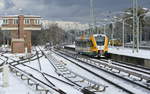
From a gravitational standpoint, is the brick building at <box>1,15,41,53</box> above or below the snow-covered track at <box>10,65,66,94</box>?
above

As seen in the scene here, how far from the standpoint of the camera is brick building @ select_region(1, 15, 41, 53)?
66125mm

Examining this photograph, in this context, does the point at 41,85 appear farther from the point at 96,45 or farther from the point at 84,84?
the point at 96,45

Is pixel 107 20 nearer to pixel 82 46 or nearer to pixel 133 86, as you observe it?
pixel 82 46

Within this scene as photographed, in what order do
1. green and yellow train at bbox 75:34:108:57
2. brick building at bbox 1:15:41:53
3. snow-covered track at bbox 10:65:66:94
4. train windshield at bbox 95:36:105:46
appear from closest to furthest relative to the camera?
1. snow-covered track at bbox 10:65:66:94
2. green and yellow train at bbox 75:34:108:57
3. train windshield at bbox 95:36:105:46
4. brick building at bbox 1:15:41:53

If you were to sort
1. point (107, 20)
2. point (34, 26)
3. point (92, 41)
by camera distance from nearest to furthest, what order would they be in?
point (92, 41)
point (107, 20)
point (34, 26)

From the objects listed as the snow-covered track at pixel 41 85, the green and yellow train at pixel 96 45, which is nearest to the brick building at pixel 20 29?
the green and yellow train at pixel 96 45

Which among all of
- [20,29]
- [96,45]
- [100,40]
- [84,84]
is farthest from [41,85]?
[20,29]

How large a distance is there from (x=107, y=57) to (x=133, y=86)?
1195 inches

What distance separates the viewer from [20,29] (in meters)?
86.8

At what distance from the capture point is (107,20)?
277 feet

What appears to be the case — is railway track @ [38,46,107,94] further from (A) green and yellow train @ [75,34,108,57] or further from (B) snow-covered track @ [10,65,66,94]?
(A) green and yellow train @ [75,34,108,57]

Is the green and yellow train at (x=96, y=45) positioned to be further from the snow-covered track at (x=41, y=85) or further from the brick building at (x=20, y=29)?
the brick building at (x=20, y=29)

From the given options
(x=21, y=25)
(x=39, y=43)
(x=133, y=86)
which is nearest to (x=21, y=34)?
(x=21, y=25)

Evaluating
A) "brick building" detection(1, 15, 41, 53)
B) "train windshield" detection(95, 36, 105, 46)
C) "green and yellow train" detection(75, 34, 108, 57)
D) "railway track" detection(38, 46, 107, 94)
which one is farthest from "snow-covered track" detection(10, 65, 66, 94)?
"brick building" detection(1, 15, 41, 53)
